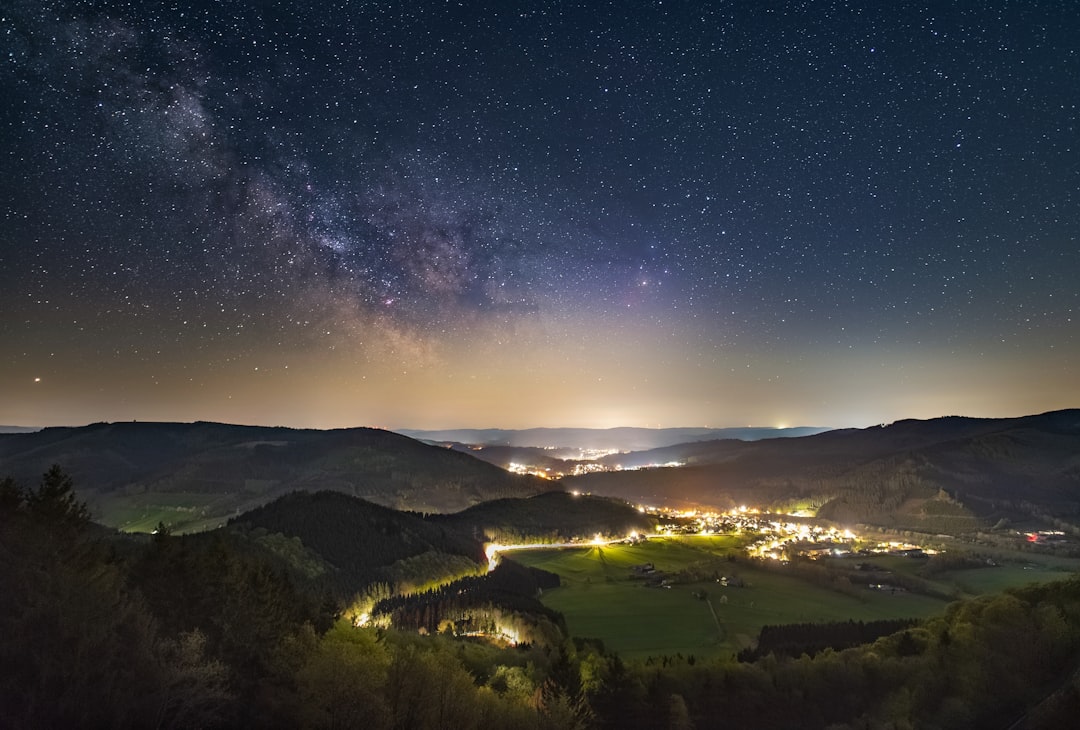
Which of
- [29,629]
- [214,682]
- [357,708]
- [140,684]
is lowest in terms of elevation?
[357,708]

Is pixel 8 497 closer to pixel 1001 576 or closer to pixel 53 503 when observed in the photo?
pixel 53 503

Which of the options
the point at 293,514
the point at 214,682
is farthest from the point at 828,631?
the point at 293,514

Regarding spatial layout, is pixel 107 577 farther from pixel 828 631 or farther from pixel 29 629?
pixel 828 631

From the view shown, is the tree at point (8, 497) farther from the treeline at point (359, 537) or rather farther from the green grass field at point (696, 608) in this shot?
the treeline at point (359, 537)

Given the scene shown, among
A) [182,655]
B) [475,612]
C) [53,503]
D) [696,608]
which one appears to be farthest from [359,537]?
[182,655]

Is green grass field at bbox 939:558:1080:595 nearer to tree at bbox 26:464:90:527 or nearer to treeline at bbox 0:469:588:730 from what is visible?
treeline at bbox 0:469:588:730

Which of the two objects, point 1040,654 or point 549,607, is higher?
point 1040,654
